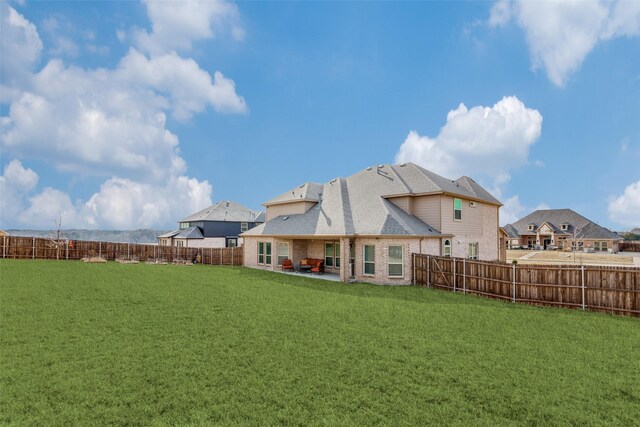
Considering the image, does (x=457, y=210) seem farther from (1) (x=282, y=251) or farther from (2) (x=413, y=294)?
(1) (x=282, y=251)

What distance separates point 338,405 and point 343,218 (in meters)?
15.8

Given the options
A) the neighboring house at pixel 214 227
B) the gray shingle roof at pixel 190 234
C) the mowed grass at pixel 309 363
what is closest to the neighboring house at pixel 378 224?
the mowed grass at pixel 309 363

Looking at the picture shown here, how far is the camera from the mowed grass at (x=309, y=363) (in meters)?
5.21

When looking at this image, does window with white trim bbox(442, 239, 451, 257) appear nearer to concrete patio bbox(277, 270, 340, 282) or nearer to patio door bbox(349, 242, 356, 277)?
patio door bbox(349, 242, 356, 277)

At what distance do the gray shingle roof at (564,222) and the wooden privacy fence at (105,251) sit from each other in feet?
188

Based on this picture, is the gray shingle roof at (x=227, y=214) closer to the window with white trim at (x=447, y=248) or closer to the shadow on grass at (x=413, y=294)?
the shadow on grass at (x=413, y=294)

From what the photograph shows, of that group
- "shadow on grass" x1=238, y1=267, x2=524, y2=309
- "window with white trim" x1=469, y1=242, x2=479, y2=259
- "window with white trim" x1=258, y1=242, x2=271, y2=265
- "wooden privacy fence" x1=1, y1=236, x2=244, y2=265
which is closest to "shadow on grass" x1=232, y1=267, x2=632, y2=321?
"shadow on grass" x1=238, y1=267, x2=524, y2=309

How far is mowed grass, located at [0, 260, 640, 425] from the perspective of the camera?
521 centimetres

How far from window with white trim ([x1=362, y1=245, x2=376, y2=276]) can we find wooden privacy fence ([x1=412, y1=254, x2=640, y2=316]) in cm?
412

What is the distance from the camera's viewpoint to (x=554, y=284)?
1286 cm

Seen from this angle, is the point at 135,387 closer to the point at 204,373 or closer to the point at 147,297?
the point at 204,373

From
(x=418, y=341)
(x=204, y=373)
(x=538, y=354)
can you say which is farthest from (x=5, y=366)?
(x=538, y=354)

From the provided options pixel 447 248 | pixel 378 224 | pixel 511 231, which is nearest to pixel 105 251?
pixel 378 224

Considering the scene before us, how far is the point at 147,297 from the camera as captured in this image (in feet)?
44.3
